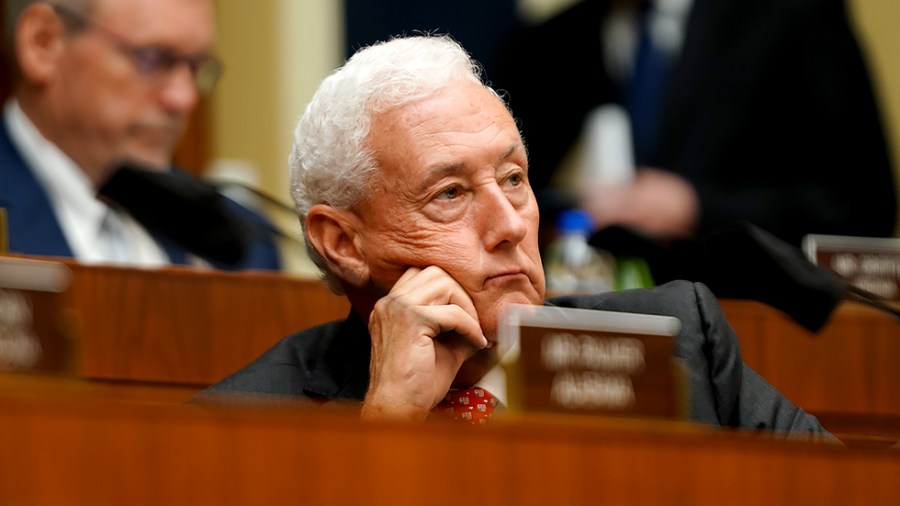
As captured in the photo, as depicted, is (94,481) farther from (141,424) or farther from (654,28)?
(654,28)

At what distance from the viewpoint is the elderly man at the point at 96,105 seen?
377cm

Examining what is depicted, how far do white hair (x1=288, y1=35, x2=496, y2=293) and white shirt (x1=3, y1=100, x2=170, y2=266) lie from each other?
1.29 metres

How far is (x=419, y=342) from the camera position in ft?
7.53

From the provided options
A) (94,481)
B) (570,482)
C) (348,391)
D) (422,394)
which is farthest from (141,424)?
(348,391)

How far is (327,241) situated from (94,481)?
3.83ft

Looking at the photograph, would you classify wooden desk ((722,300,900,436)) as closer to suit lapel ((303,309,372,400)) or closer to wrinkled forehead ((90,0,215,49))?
suit lapel ((303,309,372,400))

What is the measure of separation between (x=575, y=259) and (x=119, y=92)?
1.24 m

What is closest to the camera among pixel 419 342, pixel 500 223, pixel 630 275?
pixel 419 342

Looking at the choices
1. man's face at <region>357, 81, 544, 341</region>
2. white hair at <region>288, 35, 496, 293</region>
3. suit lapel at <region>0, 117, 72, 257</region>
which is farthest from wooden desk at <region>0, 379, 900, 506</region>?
suit lapel at <region>0, 117, 72, 257</region>

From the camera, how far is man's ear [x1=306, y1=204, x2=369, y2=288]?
258 cm

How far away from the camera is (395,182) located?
2502 millimetres

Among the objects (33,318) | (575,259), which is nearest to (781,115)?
(575,259)

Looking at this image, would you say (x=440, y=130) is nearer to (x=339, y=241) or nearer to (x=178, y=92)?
(x=339, y=241)

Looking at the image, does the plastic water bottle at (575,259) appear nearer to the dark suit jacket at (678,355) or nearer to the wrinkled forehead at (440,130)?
the dark suit jacket at (678,355)
